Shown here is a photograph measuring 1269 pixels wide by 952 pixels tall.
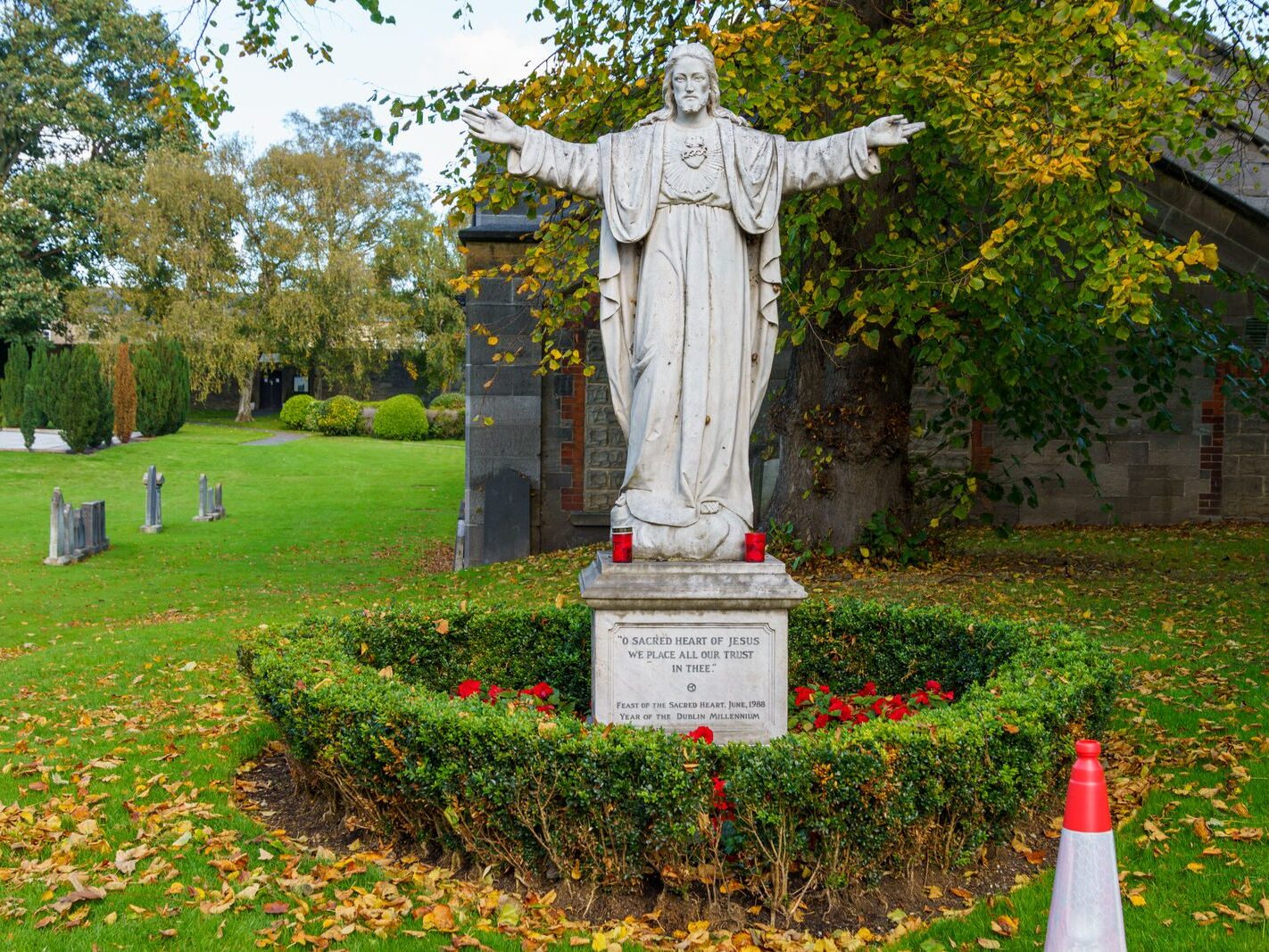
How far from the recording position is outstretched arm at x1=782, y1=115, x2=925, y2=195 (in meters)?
5.52

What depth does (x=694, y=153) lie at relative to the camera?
18.4 feet

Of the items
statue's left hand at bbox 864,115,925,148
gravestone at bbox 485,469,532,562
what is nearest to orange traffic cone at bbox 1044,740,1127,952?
statue's left hand at bbox 864,115,925,148

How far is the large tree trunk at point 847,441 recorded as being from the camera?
11602 mm

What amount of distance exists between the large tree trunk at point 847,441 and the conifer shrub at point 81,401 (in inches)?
997

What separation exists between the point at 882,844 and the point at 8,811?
409 centimetres

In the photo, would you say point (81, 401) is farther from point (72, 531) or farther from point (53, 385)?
point (72, 531)

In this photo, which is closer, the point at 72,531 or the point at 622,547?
the point at 622,547

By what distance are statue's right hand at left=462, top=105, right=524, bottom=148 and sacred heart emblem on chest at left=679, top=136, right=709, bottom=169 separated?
832 mm

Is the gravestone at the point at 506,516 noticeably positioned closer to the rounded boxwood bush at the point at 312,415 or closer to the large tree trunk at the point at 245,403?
the rounded boxwood bush at the point at 312,415

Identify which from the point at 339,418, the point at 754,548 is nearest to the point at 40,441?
the point at 339,418

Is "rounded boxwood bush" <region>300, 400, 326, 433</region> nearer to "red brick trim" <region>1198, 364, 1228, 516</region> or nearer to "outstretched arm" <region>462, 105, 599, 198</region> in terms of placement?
"red brick trim" <region>1198, 364, 1228, 516</region>

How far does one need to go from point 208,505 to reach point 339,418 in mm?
18198

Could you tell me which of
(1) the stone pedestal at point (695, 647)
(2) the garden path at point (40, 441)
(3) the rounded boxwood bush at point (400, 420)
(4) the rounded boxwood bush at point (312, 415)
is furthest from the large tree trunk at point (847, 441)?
(4) the rounded boxwood bush at point (312, 415)

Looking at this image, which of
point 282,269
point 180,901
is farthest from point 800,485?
point 282,269
